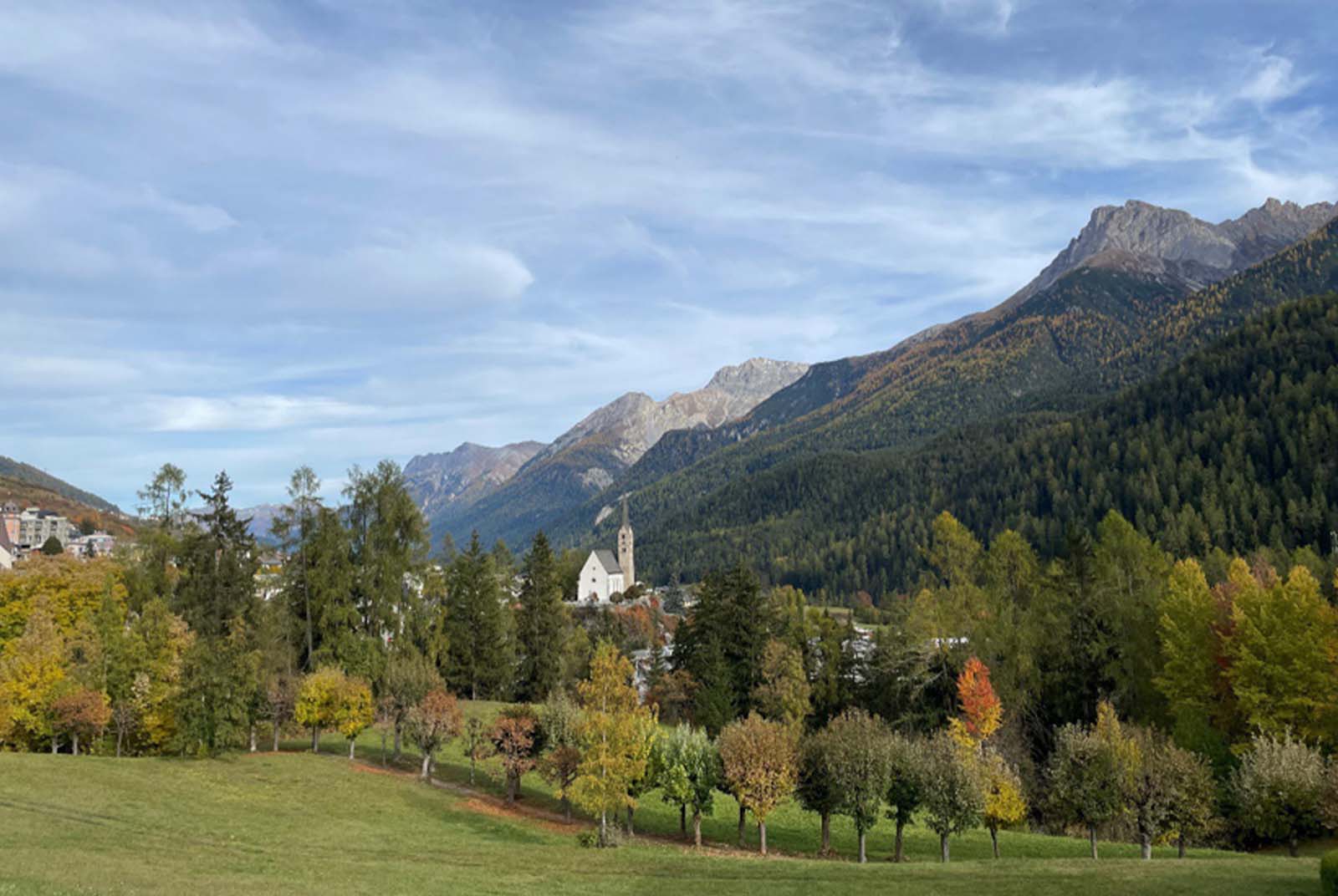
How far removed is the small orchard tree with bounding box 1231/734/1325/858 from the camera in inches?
1736

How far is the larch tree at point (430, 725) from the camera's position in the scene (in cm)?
5791

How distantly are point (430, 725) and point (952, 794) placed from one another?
111ft

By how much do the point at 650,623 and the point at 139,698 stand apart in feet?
368

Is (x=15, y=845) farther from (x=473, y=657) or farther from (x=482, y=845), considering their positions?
(x=473, y=657)

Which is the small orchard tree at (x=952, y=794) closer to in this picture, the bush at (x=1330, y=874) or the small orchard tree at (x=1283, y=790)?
the small orchard tree at (x=1283, y=790)

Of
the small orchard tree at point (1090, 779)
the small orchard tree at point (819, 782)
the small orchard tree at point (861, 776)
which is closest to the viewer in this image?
the small orchard tree at point (1090, 779)

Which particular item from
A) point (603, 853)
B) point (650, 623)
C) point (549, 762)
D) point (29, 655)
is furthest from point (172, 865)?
point (650, 623)

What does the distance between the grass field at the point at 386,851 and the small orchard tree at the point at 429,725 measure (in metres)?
2.69

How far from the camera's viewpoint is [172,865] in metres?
30.0

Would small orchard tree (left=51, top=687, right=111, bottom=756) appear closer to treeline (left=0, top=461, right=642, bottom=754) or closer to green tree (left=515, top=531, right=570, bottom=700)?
treeline (left=0, top=461, right=642, bottom=754)

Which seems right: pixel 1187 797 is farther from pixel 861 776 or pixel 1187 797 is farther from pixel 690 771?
pixel 690 771

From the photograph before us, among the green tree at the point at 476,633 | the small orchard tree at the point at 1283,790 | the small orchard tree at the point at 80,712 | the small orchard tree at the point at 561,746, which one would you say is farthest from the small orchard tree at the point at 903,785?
the green tree at the point at 476,633

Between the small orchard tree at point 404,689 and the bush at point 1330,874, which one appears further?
the small orchard tree at point 404,689

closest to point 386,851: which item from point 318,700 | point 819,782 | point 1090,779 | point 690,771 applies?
point 690,771
